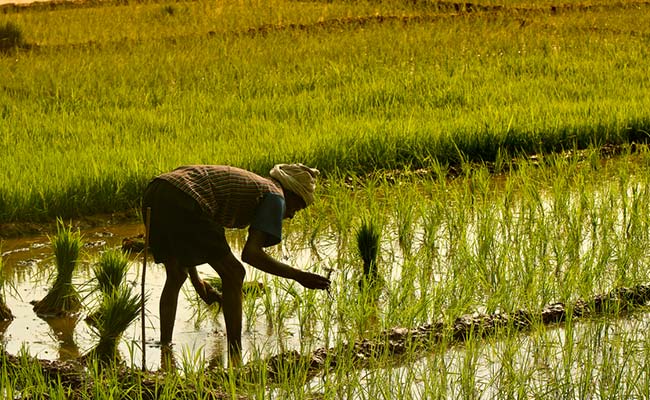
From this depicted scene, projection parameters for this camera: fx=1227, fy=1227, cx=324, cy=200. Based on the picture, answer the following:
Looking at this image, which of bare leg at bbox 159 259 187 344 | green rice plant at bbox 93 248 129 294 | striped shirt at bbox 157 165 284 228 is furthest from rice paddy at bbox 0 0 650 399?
striped shirt at bbox 157 165 284 228

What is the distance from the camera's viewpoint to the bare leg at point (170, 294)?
14.8 feet

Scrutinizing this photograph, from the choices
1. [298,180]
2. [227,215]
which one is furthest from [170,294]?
[298,180]

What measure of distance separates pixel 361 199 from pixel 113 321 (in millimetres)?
2530

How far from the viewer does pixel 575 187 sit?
720 cm

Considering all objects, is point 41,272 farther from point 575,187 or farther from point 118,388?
point 575,187

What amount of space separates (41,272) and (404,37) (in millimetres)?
7441

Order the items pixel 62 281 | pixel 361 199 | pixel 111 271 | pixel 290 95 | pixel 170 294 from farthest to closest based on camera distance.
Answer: pixel 290 95
pixel 361 199
pixel 62 281
pixel 111 271
pixel 170 294

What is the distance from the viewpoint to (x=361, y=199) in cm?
670

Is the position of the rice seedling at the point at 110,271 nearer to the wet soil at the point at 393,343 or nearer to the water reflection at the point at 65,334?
the water reflection at the point at 65,334

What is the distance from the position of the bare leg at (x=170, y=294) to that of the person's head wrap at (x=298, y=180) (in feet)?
1.68

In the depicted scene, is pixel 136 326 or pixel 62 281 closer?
pixel 136 326

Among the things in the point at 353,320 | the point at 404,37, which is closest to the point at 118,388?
the point at 353,320

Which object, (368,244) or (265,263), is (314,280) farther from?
(368,244)

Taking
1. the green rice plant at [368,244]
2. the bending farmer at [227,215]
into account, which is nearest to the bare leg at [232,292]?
the bending farmer at [227,215]
